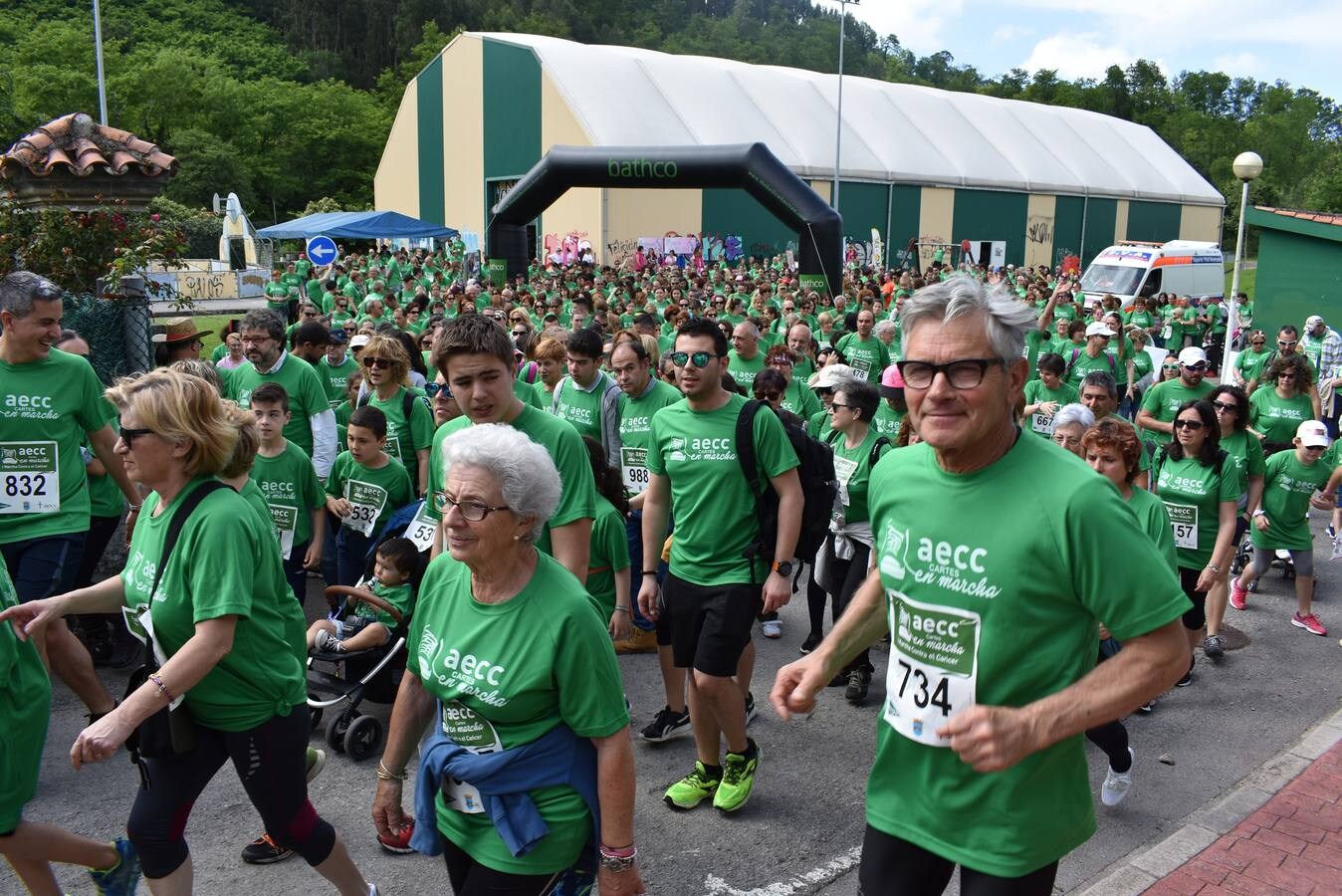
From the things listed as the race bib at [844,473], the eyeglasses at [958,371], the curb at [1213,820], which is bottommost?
the curb at [1213,820]

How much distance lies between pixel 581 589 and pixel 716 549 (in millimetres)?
1893

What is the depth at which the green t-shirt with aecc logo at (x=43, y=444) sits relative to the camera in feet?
15.6

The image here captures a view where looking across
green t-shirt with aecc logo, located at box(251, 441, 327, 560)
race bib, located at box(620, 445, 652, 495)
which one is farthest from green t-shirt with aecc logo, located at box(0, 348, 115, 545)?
race bib, located at box(620, 445, 652, 495)

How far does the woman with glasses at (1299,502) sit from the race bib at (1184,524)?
1.67 metres

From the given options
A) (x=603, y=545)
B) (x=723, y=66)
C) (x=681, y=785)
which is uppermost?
(x=723, y=66)

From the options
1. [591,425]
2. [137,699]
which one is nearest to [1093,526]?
[137,699]

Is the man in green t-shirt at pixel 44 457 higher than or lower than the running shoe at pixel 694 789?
higher

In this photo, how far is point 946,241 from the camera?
42812 mm

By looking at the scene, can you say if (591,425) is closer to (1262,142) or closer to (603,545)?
(603,545)

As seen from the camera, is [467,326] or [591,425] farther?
[591,425]

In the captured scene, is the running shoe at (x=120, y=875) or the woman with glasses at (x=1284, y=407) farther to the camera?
the woman with glasses at (x=1284, y=407)

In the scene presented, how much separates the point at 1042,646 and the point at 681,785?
9.05 ft

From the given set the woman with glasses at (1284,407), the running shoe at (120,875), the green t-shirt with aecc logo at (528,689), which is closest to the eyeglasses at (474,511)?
the green t-shirt with aecc logo at (528,689)

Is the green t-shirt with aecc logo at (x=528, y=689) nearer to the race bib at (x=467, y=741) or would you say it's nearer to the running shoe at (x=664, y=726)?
the race bib at (x=467, y=741)
